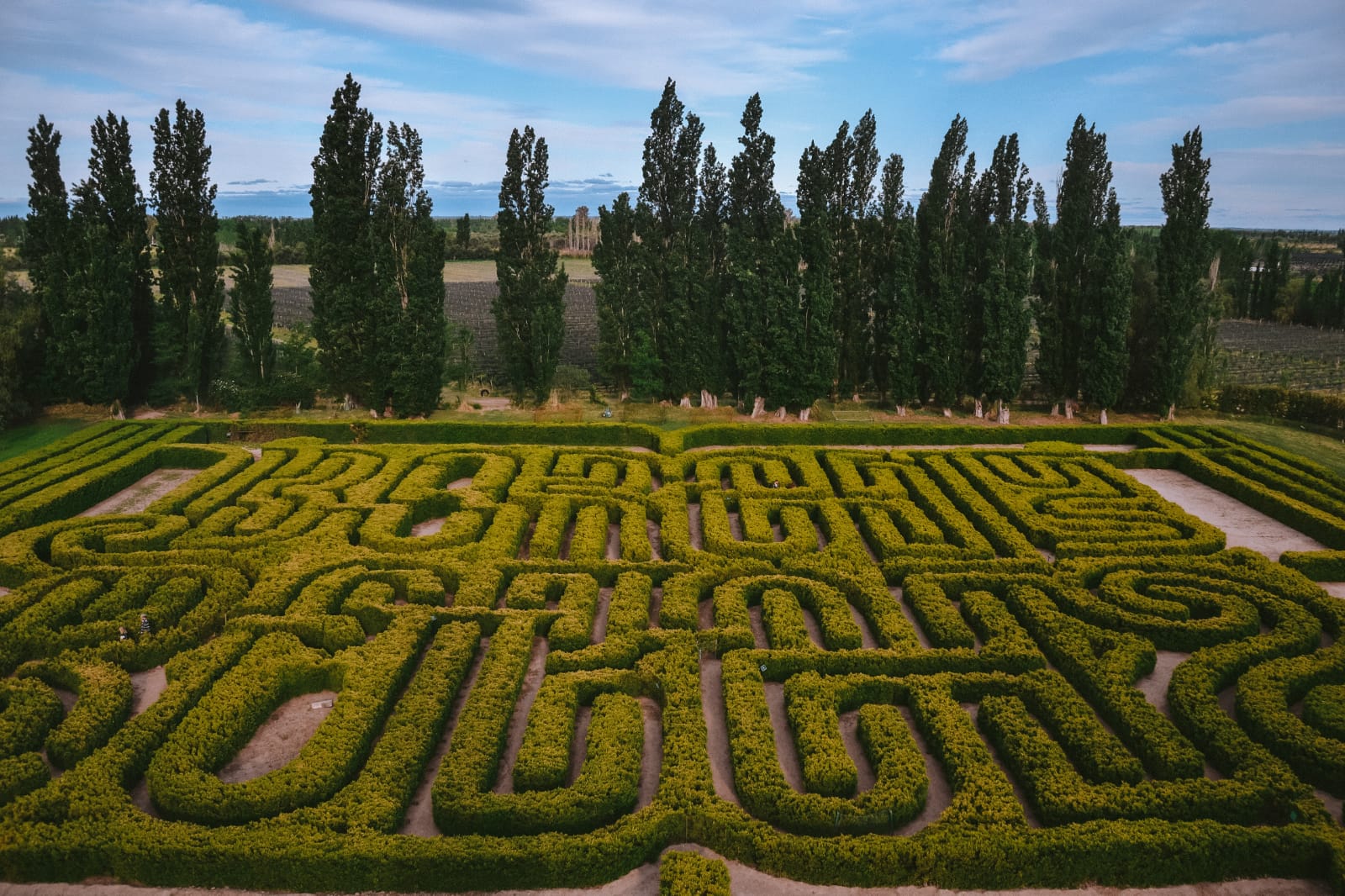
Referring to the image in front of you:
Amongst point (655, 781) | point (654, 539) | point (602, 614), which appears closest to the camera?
point (655, 781)

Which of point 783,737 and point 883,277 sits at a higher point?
point 883,277

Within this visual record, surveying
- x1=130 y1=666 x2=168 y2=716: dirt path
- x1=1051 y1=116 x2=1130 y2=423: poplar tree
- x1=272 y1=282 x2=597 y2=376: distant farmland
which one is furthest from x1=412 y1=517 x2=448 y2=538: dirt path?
x1=1051 y1=116 x2=1130 y2=423: poplar tree

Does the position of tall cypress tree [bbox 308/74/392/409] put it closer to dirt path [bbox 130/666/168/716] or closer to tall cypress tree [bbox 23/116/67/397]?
tall cypress tree [bbox 23/116/67/397]

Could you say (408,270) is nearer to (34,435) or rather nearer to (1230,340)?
(34,435)

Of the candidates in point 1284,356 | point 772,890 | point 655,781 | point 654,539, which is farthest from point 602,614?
point 1284,356

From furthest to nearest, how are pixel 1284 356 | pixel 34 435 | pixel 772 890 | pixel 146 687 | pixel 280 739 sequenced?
pixel 1284 356 → pixel 34 435 → pixel 146 687 → pixel 280 739 → pixel 772 890

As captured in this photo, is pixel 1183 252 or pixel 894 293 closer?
pixel 1183 252

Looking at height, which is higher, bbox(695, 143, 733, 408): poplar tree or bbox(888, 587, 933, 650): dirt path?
bbox(695, 143, 733, 408): poplar tree
